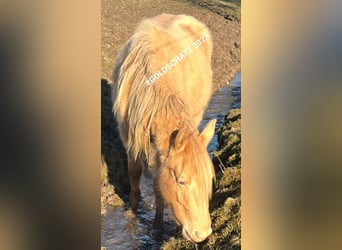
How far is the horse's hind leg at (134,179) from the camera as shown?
1.94 m

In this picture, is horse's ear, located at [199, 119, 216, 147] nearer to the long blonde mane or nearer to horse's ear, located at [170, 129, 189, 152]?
horse's ear, located at [170, 129, 189, 152]

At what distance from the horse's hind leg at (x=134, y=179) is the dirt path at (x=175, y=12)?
0.37 m

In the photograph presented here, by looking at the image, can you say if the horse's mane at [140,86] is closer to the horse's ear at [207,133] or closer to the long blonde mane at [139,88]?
the long blonde mane at [139,88]

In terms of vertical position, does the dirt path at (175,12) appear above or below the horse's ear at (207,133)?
above

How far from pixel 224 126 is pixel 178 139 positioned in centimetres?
23

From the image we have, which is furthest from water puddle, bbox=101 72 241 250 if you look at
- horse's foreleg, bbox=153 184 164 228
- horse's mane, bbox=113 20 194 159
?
horse's mane, bbox=113 20 194 159

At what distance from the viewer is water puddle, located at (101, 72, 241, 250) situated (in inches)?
75.1

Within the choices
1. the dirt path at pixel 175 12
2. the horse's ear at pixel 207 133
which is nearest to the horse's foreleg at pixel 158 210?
the horse's ear at pixel 207 133

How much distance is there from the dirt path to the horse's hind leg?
1.22 ft

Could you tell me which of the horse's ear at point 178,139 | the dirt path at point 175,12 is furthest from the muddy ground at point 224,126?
the horse's ear at point 178,139

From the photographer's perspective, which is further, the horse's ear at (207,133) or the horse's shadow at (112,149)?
the horse's ear at (207,133)

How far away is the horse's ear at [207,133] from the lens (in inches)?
78.8
